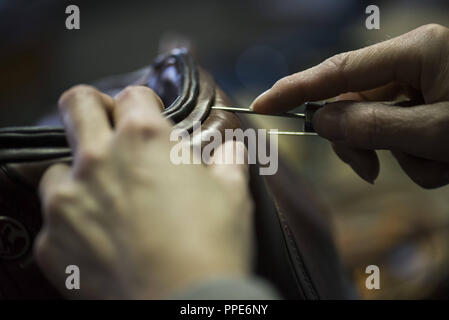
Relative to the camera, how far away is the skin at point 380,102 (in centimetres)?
53

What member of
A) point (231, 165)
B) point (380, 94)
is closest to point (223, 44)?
point (380, 94)

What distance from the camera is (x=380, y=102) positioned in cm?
55

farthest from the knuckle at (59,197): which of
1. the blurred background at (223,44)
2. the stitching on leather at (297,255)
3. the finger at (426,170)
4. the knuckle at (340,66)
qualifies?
the blurred background at (223,44)

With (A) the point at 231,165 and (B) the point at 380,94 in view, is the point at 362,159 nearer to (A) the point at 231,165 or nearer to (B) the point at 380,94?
(B) the point at 380,94

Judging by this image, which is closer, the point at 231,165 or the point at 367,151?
the point at 231,165

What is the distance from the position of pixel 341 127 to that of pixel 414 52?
12cm

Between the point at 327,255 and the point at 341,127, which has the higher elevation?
the point at 341,127

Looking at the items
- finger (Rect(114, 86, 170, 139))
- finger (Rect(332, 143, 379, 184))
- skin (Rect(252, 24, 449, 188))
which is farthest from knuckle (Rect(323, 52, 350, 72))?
finger (Rect(114, 86, 170, 139))

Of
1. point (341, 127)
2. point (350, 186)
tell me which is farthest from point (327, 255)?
point (350, 186)

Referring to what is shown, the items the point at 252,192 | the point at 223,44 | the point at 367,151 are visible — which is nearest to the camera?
the point at 252,192

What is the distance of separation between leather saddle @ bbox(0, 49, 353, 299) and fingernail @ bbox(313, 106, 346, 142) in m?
0.08

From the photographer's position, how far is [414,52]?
1.77 feet

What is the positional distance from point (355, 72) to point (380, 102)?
47mm
